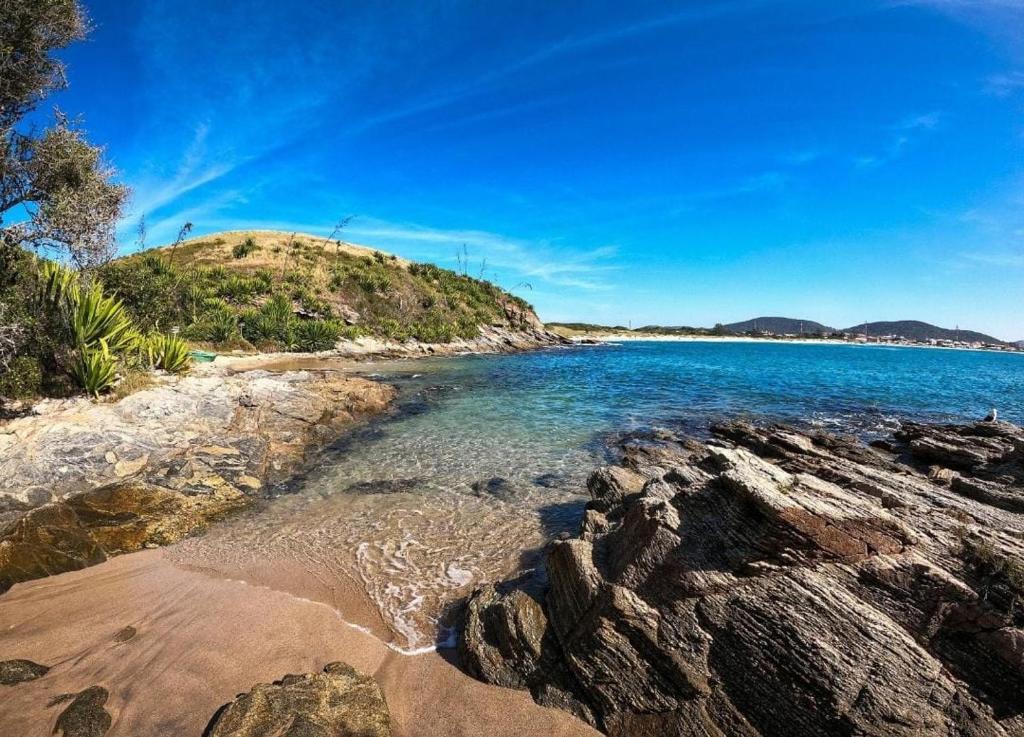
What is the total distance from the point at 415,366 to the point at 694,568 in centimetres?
3012

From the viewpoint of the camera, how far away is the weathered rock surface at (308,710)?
135 inches

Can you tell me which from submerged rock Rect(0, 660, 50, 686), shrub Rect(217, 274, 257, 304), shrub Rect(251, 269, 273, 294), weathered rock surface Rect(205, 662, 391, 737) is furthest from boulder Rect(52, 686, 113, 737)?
shrub Rect(251, 269, 273, 294)

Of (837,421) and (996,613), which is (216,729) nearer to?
(996,613)

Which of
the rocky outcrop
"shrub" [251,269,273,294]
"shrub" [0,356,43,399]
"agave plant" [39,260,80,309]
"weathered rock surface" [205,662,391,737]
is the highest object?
"shrub" [251,269,273,294]

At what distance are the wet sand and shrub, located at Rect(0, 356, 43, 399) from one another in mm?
5125

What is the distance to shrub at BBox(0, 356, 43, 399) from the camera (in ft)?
28.8

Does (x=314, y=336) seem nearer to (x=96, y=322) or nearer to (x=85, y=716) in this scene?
(x=96, y=322)

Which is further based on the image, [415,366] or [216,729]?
[415,366]

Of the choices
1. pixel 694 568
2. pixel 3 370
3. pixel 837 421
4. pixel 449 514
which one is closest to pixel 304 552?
pixel 449 514

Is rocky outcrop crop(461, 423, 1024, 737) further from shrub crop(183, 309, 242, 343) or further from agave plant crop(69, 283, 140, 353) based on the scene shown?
shrub crop(183, 309, 242, 343)

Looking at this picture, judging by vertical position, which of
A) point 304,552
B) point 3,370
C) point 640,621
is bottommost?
point 304,552

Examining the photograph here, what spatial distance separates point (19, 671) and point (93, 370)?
296 inches

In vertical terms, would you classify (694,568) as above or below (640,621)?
above

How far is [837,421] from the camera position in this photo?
1895 cm
